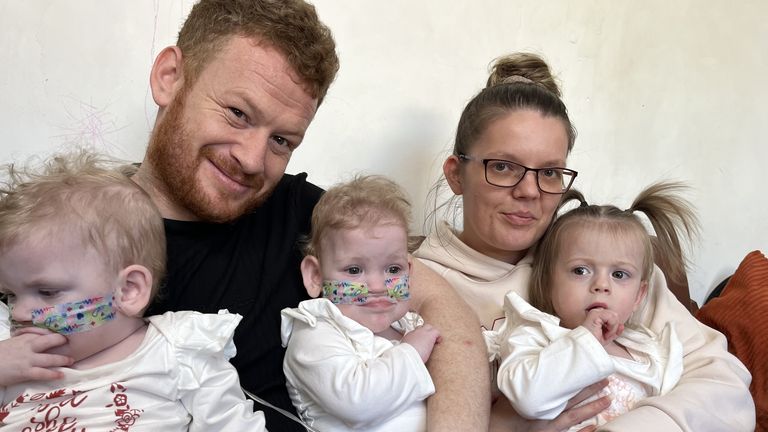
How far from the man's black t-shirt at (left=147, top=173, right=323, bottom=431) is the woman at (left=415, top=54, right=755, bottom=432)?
1.77 ft

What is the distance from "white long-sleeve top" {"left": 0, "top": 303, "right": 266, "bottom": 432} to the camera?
3.69ft

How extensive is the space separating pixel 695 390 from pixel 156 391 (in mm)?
1220

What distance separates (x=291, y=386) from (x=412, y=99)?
1412mm

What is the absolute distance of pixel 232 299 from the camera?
4.83 ft

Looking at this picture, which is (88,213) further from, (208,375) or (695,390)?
(695,390)

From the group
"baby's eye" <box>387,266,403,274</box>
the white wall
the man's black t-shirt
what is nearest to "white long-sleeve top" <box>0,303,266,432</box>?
the man's black t-shirt

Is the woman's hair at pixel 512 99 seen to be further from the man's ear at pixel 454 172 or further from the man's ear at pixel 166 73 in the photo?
the man's ear at pixel 166 73

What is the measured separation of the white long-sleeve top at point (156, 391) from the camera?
3.69 feet

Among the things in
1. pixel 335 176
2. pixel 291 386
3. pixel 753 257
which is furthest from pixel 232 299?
pixel 753 257

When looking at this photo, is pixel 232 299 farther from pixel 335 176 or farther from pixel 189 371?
pixel 335 176

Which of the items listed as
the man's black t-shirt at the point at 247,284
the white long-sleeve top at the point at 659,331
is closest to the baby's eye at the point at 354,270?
the man's black t-shirt at the point at 247,284

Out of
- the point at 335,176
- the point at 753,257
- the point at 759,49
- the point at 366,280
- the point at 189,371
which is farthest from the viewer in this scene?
the point at 759,49

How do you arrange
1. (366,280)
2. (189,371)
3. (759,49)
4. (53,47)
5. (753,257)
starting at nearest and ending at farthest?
(189,371) → (366,280) → (53,47) → (753,257) → (759,49)

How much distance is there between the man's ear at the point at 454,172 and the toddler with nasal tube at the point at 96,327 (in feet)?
2.97
